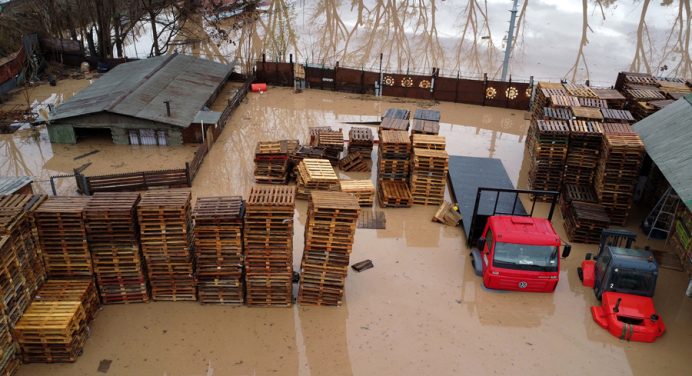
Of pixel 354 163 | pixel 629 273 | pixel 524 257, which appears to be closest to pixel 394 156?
pixel 354 163

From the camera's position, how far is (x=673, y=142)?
16500mm

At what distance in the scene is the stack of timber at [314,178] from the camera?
19.6m

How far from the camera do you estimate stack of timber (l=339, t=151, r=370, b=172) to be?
22.8 m

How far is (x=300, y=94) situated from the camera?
33781 mm

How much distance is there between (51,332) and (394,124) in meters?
15.9

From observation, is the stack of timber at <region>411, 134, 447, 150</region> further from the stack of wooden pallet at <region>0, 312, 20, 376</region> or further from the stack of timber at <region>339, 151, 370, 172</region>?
the stack of wooden pallet at <region>0, 312, 20, 376</region>

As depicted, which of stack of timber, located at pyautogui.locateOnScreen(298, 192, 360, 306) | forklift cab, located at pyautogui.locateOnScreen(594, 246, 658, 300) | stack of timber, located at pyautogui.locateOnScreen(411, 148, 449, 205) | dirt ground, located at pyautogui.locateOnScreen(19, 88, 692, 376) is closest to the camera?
dirt ground, located at pyautogui.locateOnScreen(19, 88, 692, 376)

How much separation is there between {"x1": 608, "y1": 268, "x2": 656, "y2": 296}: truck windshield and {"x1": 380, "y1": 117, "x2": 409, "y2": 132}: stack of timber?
1126 centimetres

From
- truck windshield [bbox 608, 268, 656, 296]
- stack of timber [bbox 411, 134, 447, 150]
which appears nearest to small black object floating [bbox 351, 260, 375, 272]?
stack of timber [bbox 411, 134, 447, 150]

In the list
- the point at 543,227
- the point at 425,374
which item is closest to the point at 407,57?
the point at 543,227

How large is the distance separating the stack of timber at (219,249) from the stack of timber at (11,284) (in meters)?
4.12

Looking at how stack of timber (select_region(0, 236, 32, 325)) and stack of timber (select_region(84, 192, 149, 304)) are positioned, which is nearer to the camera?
stack of timber (select_region(0, 236, 32, 325))

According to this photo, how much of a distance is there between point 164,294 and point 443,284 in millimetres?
8244

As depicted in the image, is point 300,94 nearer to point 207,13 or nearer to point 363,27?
point 207,13
